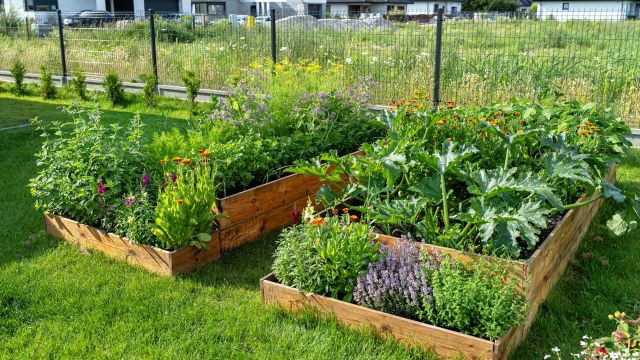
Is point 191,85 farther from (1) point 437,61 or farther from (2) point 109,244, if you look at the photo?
(2) point 109,244

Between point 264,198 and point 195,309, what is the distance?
1.32m

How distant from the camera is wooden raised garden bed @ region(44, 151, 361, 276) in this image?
4082 millimetres

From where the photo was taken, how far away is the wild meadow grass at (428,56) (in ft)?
27.0

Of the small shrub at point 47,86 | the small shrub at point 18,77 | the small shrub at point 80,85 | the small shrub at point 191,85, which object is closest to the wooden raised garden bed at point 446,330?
the small shrub at point 191,85

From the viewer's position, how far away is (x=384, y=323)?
3.16 metres

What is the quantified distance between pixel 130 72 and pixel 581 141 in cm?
1028

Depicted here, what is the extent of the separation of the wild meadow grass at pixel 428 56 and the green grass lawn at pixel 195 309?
9.62 feet

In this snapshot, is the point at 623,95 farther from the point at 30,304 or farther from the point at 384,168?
the point at 30,304

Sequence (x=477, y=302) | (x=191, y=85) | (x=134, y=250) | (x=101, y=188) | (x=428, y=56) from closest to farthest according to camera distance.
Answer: (x=477, y=302) → (x=134, y=250) → (x=101, y=188) → (x=428, y=56) → (x=191, y=85)

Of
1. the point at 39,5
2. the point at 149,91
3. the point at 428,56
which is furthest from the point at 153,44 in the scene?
the point at 39,5

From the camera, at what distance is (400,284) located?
321 cm

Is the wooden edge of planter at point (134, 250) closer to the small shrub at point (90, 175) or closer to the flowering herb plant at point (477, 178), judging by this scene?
the small shrub at point (90, 175)

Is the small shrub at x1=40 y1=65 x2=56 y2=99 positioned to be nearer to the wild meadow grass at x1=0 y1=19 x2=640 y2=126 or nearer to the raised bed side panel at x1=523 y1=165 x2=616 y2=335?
the wild meadow grass at x1=0 y1=19 x2=640 y2=126

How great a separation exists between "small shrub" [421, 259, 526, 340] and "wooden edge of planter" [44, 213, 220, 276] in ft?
5.71
